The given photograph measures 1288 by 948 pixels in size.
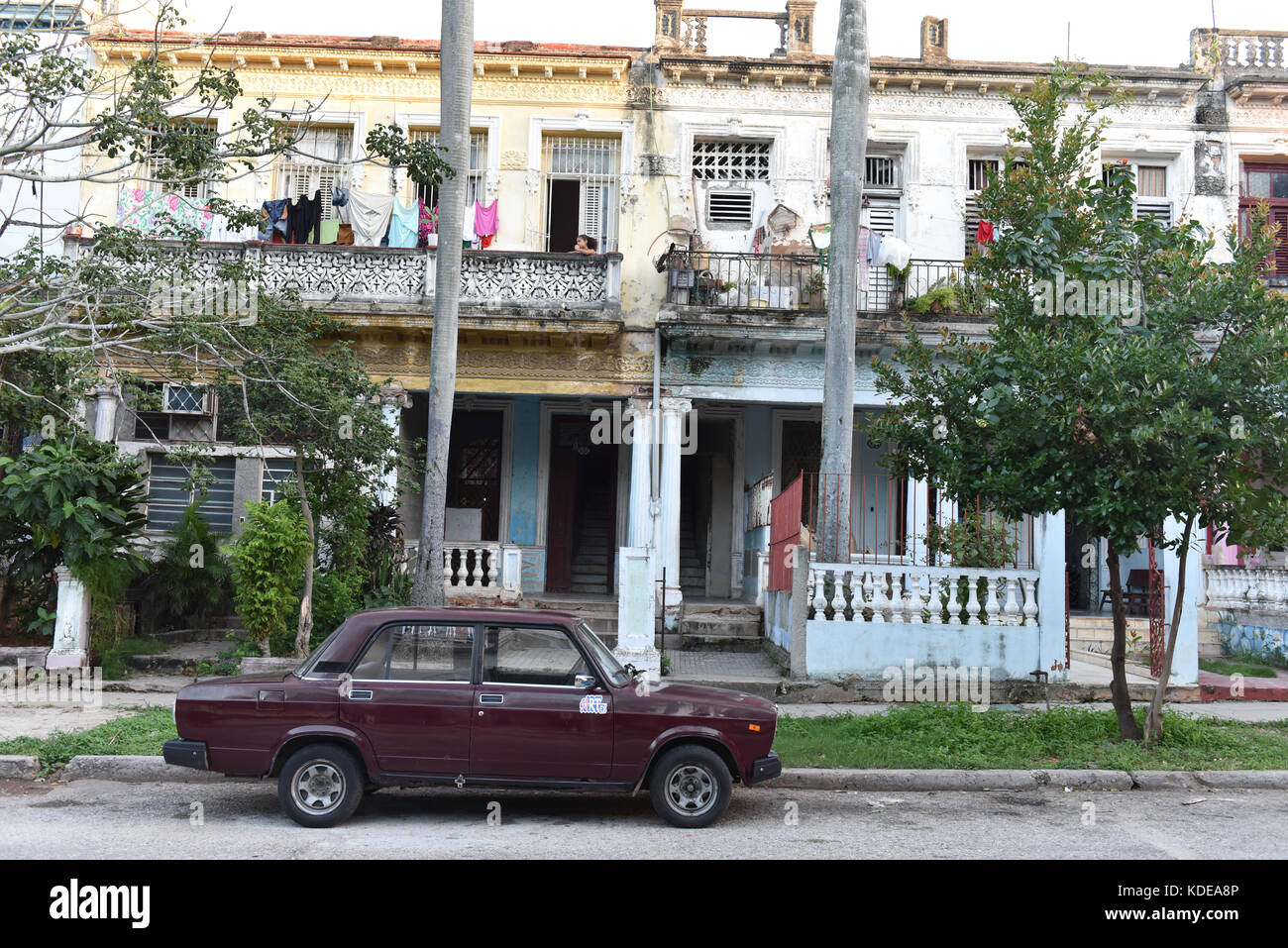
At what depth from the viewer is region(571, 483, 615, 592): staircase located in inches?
741

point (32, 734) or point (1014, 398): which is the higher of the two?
point (1014, 398)

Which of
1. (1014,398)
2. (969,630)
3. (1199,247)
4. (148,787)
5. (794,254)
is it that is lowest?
(148,787)

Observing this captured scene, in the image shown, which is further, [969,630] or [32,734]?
[969,630]

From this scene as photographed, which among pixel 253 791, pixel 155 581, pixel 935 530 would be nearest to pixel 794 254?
pixel 935 530

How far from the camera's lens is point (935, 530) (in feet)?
40.6

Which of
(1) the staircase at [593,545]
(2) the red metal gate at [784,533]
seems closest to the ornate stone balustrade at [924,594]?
(2) the red metal gate at [784,533]

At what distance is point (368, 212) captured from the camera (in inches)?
662

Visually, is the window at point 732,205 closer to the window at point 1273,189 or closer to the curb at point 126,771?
the window at point 1273,189

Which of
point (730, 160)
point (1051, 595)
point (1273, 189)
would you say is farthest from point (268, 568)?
point (1273, 189)

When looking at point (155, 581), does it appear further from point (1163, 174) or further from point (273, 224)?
point (1163, 174)

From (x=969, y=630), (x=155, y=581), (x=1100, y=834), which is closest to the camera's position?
(x=1100, y=834)

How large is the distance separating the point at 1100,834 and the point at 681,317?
34.5 ft

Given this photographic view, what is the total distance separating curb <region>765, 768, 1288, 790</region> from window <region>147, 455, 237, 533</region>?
448 inches

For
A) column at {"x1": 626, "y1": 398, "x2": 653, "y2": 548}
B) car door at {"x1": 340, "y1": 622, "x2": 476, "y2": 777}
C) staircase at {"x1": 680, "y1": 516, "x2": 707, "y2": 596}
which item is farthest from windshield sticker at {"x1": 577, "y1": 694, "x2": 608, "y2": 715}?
staircase at {"x1": 680, "y1": 516, "x2": 707, "y2": 596}
